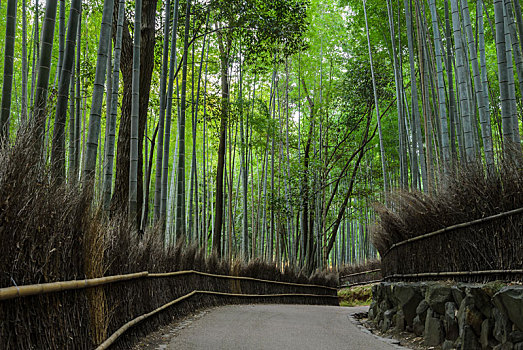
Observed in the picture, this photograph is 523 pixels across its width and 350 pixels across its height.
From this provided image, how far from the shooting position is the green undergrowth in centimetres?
1287

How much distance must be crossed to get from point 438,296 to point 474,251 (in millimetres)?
447

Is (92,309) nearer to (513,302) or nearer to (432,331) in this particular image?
(513,302)

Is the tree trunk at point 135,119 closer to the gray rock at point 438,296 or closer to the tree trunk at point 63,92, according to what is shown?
the tree trunk at point 63,92

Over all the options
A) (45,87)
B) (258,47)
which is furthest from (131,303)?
(258,47)

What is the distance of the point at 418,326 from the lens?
13.0 feet

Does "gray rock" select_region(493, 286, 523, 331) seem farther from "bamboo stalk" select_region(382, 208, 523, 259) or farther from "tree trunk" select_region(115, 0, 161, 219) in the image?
"tree trunk" select_region(115, 0, 161, 219)

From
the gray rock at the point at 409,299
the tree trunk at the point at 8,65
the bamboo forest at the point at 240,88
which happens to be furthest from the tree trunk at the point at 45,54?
the gray rock at the point at 409,299

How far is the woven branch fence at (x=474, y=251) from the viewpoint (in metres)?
2.92

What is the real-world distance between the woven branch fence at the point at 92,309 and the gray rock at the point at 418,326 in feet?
7.15

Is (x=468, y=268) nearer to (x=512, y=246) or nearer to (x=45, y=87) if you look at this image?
(x=512, y=246)

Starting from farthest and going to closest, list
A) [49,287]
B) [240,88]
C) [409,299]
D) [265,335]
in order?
[240,88]
[409,299]
[265,335]
[49,287]

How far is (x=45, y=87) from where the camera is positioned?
9.78 ft

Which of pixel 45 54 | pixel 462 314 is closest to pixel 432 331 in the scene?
pixel 462 314

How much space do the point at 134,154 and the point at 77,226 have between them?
8.82 ft
